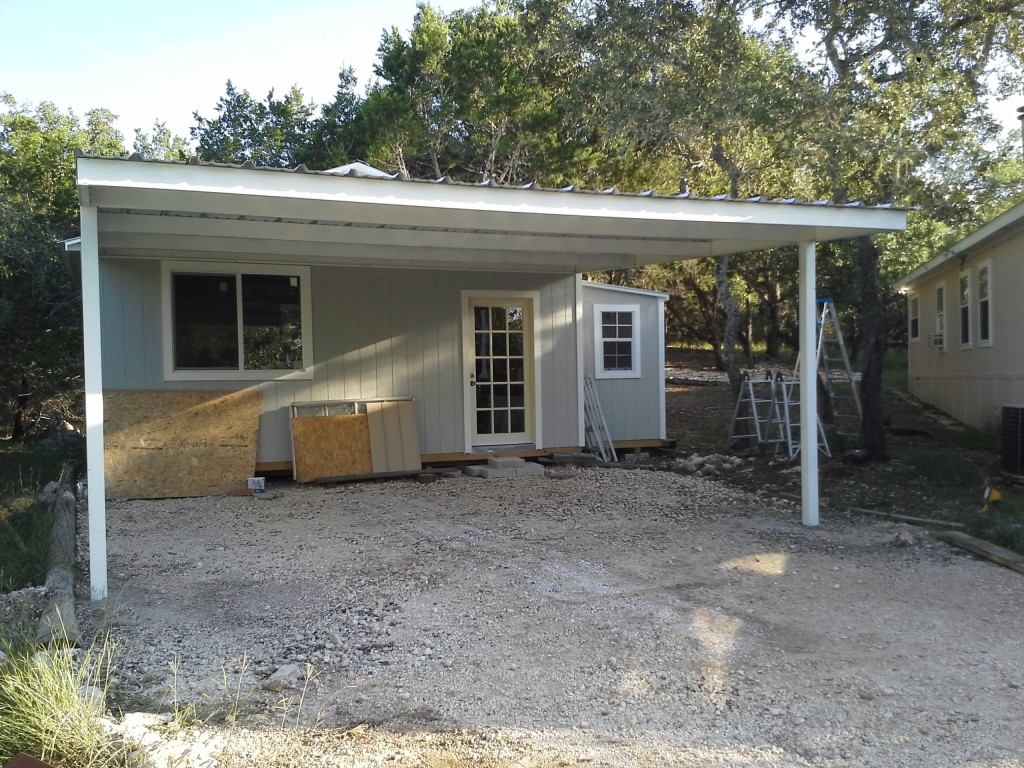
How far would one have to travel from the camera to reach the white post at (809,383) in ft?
22.9

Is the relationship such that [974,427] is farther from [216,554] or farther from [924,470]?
[216,554]

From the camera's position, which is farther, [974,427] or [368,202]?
[974,427]

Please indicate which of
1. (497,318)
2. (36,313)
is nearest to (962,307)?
(497,318)

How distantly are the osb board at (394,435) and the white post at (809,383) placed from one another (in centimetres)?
428

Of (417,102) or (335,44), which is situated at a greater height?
(335,44)

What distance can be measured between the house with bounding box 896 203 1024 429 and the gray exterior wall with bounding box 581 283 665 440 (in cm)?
452

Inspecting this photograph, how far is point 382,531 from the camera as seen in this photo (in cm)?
668

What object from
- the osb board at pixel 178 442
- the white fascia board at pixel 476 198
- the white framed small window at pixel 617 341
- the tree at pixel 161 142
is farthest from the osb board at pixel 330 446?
the tree at pixel 161 142

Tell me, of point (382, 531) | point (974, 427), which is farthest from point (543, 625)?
point (974, 427)

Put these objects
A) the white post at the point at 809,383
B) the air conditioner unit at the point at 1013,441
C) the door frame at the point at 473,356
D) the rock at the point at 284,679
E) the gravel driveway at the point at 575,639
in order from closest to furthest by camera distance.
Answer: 1. the gravel driveway at the point at 575,639
2. the rock at the point at 284,679
3. the white post at the point at 809,383
4. the air conditioner unit at the point at 1013,441
5. the door frame at the point at 473,356

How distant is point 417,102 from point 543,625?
537 inches

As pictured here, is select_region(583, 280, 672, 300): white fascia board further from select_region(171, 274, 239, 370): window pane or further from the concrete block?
select_region(171, 274, 239, 370): window pane

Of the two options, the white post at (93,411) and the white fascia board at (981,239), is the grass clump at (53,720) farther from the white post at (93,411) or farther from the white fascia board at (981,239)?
the white fascia board at (981,239)

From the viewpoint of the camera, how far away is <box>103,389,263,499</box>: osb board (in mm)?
8430
